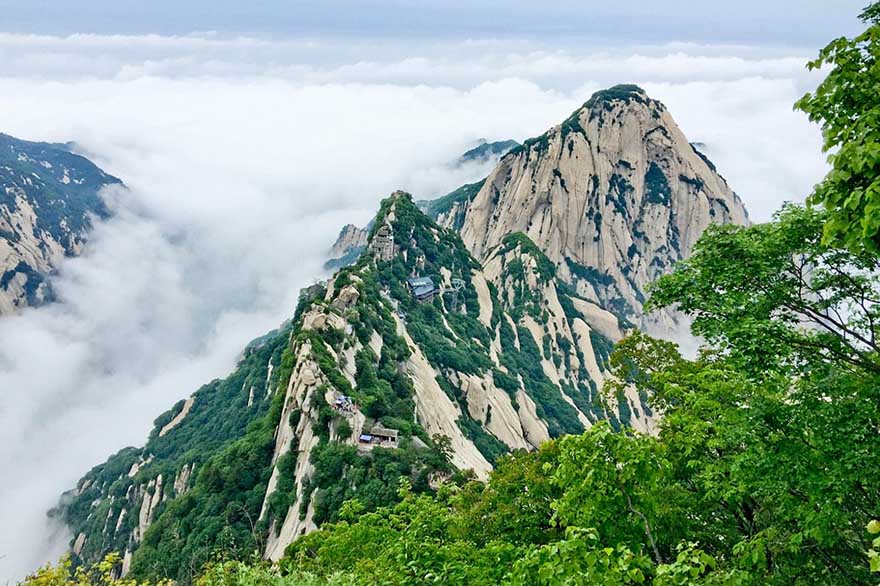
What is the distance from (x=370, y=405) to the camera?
59.5 meters

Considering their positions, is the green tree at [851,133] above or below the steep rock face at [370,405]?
below

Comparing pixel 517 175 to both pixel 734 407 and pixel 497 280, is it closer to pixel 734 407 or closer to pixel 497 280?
pixel 497 280

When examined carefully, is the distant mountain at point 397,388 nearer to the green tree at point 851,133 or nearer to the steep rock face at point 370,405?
the steep rock face at point 370,405

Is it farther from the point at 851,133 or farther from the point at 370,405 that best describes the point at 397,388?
the point at 851,133

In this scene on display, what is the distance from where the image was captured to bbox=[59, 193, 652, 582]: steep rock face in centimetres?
5181

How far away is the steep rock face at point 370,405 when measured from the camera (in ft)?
170

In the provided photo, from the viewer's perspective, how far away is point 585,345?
144m

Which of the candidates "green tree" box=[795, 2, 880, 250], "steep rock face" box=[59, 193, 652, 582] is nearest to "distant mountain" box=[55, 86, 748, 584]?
"steep rock face" box=[59, 193, 652, 582]

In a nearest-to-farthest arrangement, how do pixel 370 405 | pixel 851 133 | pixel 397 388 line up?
pixel 851 133 < pixel 370 405 < pixel 397 388

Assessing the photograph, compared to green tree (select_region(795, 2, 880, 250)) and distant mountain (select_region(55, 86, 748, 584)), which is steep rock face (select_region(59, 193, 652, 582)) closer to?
distant mountain (select_region(55, 86, 748, 584))

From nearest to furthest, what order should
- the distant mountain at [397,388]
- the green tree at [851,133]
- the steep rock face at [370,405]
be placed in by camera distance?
the green tree at [851,133] → the steep rock face at [370,405] → the distant mountain at [397,388]

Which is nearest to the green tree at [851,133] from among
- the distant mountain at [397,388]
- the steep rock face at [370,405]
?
the steep rock face at [370,405]

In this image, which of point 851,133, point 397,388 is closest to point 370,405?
point 397,388

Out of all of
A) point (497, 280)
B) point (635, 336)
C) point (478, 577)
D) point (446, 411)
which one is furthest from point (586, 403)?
point (478, 577)
